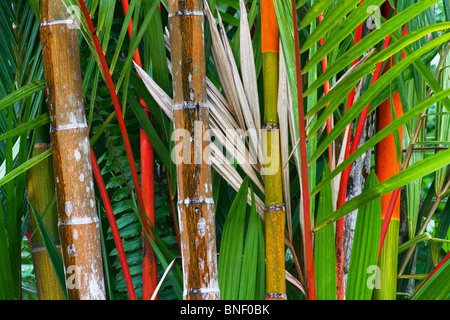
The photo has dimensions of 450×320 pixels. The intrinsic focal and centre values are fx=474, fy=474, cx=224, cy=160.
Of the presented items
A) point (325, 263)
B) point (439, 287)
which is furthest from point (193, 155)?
point (439, 287)

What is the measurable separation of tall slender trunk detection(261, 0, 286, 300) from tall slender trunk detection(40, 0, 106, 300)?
196 millimetres

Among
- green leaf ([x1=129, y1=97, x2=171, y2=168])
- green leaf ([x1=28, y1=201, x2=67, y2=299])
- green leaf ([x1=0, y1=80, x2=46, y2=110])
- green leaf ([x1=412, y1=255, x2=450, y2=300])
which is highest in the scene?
green leaf ([x1=0, y1=80, x2=46, y2=110])

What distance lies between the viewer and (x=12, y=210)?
2.02 ft

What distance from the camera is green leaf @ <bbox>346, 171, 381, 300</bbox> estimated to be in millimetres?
517

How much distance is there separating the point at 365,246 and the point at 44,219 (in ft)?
1.36

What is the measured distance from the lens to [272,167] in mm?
545

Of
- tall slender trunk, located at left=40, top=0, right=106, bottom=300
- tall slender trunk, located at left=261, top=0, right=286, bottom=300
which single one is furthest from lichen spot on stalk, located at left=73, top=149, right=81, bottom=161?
tall slender trunk, located at left=261, top=0, right=286, bottom=300

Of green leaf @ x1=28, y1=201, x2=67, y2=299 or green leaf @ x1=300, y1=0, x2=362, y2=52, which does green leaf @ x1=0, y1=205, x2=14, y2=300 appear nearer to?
green leaf @ x1=28, y1=201, x2=67, y2=299

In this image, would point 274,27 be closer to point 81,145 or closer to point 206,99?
point 206,99

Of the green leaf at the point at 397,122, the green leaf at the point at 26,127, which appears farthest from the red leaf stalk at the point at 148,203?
the green leaf at the point at 397,122

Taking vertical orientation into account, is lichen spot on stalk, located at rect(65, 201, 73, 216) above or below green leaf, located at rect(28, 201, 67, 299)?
above

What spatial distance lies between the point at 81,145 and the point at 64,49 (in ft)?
0.37

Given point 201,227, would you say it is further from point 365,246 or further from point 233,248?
point 365,246
